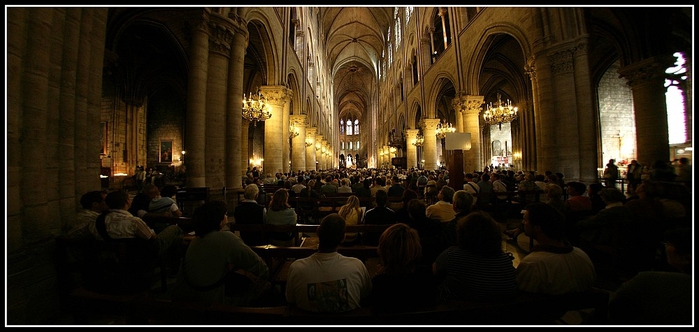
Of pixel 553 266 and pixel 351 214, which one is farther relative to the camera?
pixel 351 214

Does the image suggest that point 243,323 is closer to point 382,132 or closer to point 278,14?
point 278,14

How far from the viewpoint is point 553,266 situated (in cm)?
167

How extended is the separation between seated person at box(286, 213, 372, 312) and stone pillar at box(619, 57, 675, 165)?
1344 centimetres

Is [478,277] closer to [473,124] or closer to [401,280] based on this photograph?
[401,280]

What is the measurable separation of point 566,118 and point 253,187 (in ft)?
30.0

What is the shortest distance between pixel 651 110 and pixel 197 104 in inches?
596

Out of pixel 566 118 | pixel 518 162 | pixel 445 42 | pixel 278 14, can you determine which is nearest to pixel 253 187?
pixel 566 118

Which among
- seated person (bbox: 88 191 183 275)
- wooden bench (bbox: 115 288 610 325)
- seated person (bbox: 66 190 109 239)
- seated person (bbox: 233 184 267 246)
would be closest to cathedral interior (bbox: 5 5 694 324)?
seated person (bbox: 66 190 109 239)

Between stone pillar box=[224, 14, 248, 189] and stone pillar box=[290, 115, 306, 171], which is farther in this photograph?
stone pillar box=[290, 115, 306, 171]

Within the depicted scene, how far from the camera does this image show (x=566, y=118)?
8.14 m

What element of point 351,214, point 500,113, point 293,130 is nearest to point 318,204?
point 351,214

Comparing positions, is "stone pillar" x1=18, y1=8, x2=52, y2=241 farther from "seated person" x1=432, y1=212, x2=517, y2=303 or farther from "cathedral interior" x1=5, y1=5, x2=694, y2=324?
"seated person" x1=432, y1=212, x2=517, y2=303

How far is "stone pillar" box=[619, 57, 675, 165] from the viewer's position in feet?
31.6

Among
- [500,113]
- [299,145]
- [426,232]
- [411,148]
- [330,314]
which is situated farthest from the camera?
[411,148]
